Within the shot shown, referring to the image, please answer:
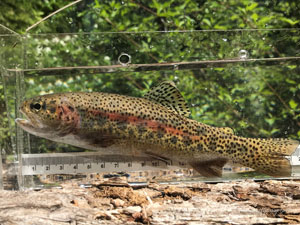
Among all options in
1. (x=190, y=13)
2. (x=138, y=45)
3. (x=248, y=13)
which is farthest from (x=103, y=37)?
(x=248, y=13)

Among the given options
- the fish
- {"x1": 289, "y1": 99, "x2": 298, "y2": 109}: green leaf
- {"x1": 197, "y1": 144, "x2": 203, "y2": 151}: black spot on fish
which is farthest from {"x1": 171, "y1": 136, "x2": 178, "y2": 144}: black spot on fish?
{"x1": 289, "y1": 99, "x2": 298, "y2": 109}: green leaf

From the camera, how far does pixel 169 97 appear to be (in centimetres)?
198

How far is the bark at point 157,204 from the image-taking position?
1.67 meters

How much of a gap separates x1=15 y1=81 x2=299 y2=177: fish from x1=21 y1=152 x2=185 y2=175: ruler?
63 millimetres

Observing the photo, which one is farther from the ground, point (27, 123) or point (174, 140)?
point (27, 123)

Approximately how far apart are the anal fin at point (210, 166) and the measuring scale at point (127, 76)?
61 mm

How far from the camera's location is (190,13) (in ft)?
12.3

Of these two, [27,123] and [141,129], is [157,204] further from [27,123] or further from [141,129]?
[27,123]

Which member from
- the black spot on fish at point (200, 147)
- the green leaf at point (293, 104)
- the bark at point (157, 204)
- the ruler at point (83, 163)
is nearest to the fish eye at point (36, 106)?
the ruler at point (83, 163)

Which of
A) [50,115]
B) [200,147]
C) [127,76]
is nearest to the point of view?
[50,115]

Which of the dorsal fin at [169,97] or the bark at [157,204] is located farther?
the dorsal fin at [169,97]

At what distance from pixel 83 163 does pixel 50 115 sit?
358 mm

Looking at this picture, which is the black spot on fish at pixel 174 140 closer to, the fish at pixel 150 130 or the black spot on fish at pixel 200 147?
the fish at pixel 150 130

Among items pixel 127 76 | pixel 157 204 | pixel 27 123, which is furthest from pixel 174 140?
pixel 27 123
